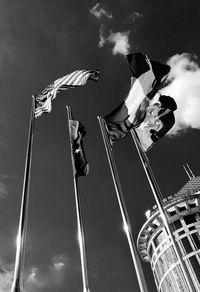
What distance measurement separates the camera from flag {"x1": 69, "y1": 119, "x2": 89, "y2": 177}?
13.2 meters

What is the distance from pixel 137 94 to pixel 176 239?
202 ft

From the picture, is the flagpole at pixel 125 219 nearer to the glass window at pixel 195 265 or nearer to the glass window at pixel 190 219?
the glass window at pixel 195 265

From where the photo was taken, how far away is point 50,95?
1498 centimetres

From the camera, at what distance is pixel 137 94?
1396 centimetres

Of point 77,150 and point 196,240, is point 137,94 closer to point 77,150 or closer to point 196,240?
point 77,150

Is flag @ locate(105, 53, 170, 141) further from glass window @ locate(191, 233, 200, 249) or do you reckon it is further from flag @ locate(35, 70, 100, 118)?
glass window @ locate(191, 233, 200, 249)

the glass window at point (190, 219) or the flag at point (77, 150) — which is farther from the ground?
the glass window at point (190, 219)

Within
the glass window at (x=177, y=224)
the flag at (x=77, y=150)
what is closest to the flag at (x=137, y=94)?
the flag at (x=77, y=150)

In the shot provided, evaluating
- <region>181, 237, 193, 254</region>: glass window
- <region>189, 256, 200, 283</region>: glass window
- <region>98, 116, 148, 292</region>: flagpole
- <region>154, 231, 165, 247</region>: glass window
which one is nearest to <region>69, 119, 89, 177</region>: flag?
<region>98, 116, 148, 292</region>: flagpole

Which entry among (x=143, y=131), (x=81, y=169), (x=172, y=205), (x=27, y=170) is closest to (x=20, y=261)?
(x=27, y=170)

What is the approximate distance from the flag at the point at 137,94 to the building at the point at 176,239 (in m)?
57.2

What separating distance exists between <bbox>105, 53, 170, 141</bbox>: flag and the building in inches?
2252

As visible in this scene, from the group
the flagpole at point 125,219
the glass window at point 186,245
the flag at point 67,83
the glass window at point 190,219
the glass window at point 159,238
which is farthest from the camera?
the glass window at point 159,238

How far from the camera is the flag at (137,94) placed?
13078 millimetres
